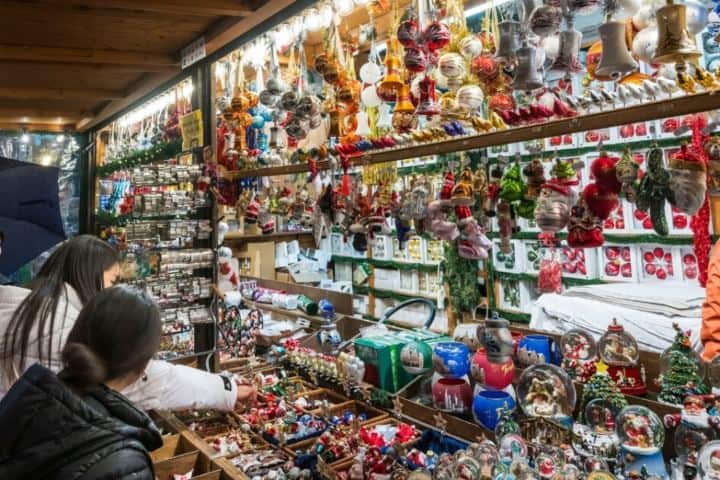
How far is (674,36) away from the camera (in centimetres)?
100

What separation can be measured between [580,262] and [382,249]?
6.95 feet

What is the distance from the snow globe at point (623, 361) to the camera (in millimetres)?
1537

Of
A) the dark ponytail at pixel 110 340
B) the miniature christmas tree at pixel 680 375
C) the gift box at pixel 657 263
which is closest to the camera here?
the dark ponytail at pixel 110 340

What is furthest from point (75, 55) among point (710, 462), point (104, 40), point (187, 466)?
point (710, 462)

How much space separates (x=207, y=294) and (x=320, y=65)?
48.4 inches

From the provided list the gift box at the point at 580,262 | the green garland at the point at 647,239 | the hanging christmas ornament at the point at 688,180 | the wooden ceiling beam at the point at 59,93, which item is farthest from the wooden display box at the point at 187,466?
the gift box at the point at 580,262

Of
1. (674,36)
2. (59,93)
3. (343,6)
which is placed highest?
(59,93)

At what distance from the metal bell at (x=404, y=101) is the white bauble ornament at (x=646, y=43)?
2.39 feet

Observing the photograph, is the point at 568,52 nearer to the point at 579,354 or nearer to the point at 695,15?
the point at 695,15

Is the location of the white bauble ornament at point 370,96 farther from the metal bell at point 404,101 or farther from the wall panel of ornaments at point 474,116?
the metal bell at point 404,101

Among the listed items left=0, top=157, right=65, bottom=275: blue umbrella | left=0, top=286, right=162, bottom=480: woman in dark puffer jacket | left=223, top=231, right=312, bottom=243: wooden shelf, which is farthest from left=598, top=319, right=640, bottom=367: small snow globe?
left=223, top=231, right=312, bottom=243: wooden shelf

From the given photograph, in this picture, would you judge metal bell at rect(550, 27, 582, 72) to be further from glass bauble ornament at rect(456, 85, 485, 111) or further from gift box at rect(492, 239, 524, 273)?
gift box at rect(492, 239, 524, 273)

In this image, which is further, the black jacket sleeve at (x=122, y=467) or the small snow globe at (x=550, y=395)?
the small snow globe at (x=550, y=395)

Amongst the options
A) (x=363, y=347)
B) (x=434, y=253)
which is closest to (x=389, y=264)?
(x=434, y=253)
